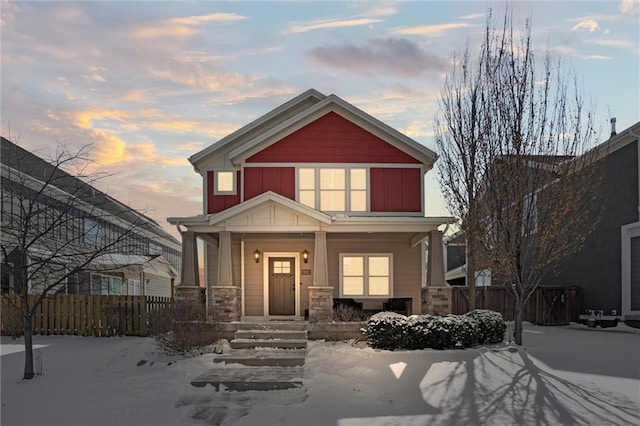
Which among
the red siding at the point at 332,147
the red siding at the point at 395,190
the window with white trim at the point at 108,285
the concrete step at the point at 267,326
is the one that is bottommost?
the window with white trim at the point at 108,285

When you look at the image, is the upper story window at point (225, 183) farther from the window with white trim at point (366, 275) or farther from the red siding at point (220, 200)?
the window with white trim at point (366, 275)

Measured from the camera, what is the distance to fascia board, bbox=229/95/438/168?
56.6 feet

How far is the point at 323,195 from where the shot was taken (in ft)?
57.1

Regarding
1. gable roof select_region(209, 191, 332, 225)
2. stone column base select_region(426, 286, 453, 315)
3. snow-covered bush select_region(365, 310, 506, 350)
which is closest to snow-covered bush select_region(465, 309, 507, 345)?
snow-covered bush select_region(365, 310, 506, 350)

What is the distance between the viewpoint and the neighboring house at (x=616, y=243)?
53.9ft

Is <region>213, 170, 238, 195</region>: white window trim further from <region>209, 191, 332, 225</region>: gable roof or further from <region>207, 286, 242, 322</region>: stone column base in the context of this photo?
<region>207, 286, 242, 322</region>: stone column base

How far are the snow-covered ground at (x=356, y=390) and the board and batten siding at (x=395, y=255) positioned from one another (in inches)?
232

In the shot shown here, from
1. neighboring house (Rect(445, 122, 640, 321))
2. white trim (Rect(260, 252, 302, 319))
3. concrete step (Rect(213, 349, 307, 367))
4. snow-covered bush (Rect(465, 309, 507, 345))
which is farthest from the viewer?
white trim (Rect(260, 252, 302, 319))

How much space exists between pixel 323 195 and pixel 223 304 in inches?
194

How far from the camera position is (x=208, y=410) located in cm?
808

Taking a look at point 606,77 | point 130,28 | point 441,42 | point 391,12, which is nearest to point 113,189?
point 130,28

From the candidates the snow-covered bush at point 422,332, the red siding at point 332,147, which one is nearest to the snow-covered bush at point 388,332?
the snow-covered bush at point 422,332

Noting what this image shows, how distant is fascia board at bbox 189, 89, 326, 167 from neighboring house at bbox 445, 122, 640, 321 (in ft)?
24.1

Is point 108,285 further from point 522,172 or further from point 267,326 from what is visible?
point 522,172
